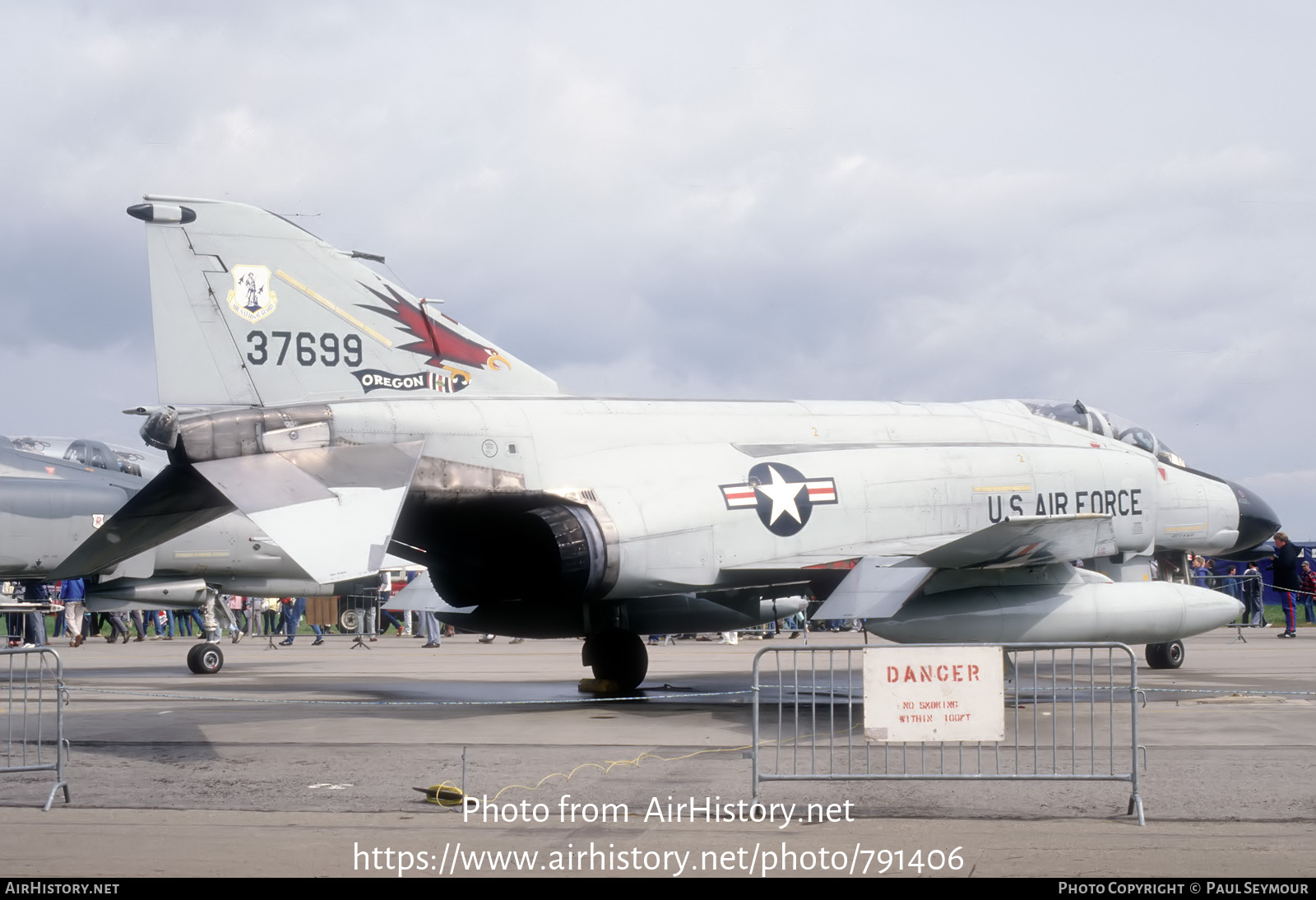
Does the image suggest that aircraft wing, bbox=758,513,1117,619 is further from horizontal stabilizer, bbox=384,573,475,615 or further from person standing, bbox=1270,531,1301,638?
person standing, bbox=1270,531,1301,638

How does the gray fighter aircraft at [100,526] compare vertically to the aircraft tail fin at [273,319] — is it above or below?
below

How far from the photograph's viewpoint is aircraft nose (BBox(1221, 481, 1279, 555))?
15.7 meters

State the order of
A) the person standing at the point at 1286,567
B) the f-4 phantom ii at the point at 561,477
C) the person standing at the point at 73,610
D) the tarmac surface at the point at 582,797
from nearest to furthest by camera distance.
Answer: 1. the tarmac surface at the point at 582,797
2. the f-4 phantom ii at the point at 561,477
3. the person standing at the point at 1286,567
4. the person standing at the point at 73,610

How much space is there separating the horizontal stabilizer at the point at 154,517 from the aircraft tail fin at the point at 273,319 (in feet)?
2.39

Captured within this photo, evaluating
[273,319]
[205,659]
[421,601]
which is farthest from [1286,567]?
[273,319]

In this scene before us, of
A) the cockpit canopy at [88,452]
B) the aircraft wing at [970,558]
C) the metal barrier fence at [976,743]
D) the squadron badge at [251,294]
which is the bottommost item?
the metal barrier fence at [976,743]

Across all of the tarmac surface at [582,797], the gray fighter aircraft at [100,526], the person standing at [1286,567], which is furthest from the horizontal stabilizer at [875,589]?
the person standing at [1286,567]

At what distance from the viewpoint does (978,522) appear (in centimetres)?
1267

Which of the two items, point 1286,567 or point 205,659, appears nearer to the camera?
point 205,659

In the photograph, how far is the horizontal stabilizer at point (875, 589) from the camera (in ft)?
35.3

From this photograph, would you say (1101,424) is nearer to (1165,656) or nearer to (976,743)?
(1165,656)

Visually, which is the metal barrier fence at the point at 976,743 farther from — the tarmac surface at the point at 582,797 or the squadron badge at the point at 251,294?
the squadron badge at the point at 251,294

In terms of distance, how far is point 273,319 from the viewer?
11.1 metres

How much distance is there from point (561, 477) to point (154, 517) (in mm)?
3500
